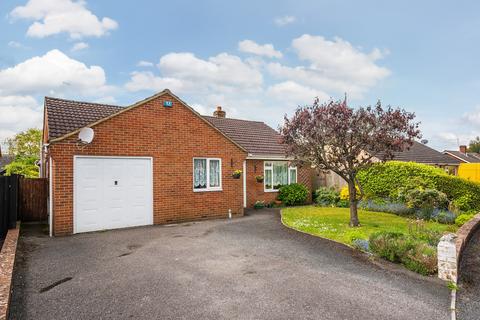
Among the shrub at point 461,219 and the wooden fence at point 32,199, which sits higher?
the wooden fence at point 32,199

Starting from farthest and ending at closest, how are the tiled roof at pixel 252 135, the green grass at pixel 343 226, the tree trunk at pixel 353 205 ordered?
1. the tiled roof at pixel 252 135
2. the tree trunk at pixel 353 205
3. the green grass at pixel 343 226

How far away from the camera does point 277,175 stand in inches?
700

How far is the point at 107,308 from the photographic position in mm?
4566

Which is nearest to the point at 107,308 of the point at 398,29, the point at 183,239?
the point at 183,239

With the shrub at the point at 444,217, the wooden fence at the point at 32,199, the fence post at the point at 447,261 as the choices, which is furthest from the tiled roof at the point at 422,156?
the wooden fence at the point at 32,199

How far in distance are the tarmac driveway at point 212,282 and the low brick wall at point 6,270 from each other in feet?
0.78

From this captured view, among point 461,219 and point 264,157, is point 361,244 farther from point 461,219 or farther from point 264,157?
point 264,157

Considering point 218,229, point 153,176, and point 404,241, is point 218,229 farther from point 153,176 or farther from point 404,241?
point 404,241

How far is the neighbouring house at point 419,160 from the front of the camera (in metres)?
20.0

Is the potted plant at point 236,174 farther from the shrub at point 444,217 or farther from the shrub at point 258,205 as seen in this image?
the shrub at point 444,217

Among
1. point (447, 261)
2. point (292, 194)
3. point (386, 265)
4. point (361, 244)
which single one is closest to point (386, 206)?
point (292, 194)

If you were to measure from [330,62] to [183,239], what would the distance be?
10.2 meters

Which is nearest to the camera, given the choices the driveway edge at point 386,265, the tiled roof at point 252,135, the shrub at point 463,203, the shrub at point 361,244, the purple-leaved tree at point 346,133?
the driveway edge at point 386,265

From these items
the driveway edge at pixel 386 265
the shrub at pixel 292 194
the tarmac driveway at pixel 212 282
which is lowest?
the driveway edge at pixel 386 265
